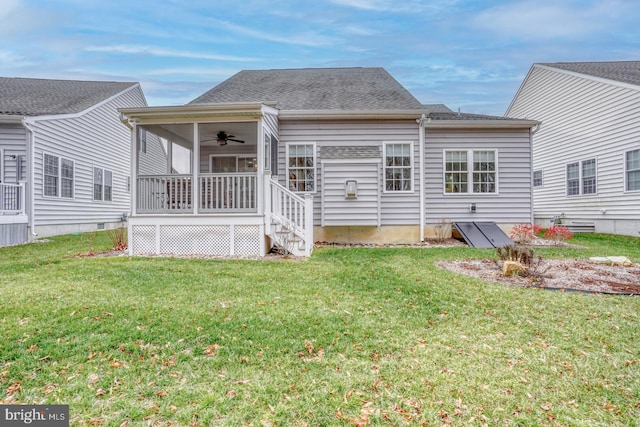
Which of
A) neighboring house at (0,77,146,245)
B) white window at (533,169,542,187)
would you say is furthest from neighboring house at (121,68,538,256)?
white window at (533,169,542,187)

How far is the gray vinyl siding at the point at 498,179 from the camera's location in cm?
1096

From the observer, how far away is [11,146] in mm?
10469

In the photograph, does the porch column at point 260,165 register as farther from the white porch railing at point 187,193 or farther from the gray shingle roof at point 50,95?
the gray shingle roof at point 50,95

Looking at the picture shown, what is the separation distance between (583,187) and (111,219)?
19184 mm

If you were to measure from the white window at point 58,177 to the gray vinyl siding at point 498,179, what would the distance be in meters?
12.0

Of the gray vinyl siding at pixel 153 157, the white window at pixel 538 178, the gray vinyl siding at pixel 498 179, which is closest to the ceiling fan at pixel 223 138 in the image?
the gray vinyl siding at pixel 498 179

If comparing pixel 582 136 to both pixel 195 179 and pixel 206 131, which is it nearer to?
pixel 206 131

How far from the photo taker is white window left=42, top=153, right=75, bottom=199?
11.2 meters

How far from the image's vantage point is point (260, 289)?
5.03 m

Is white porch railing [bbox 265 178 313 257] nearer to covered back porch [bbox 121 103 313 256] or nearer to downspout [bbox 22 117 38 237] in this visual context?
covered back porch [bbox 121 103 313 256]

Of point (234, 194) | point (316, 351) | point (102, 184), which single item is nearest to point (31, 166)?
point (102, 184)

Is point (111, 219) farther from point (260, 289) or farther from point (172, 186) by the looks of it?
point (260, 289)

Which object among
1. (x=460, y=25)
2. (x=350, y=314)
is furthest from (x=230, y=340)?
(x=460, y=25)

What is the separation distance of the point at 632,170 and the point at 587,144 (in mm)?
2179
